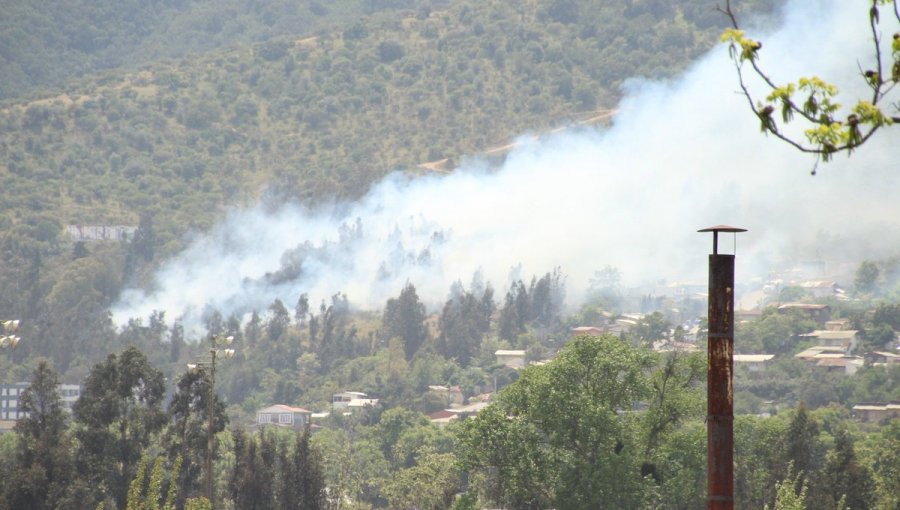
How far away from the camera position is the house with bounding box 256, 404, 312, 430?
126875 millimetres

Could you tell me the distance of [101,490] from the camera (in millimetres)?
69500

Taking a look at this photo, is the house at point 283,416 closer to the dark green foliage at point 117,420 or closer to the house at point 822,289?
the dark green foliage at point 117,420

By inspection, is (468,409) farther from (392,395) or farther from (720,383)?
(720,383)

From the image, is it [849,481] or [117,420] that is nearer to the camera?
[849,481]

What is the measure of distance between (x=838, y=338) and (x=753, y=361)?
7361mm

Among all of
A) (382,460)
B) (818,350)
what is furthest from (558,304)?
(382,460)

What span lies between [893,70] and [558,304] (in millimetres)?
138705

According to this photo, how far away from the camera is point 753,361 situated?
5049 inches

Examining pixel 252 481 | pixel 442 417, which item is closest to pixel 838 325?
pixel 442 417

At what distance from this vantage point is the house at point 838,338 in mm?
130000

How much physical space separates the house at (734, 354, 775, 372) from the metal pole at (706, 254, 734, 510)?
101 meters

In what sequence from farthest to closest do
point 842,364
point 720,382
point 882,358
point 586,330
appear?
point 586,330 → point 882,358 → point 842,364 → point 720,382

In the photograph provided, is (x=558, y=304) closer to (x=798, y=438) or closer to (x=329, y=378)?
(x=329, y=378)

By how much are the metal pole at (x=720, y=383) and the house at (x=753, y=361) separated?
100617 millimetres
